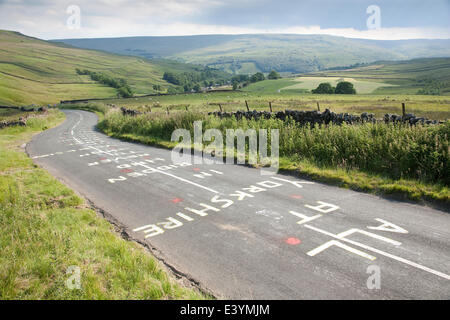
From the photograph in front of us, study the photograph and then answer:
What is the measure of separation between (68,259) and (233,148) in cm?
1259

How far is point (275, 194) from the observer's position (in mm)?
10656

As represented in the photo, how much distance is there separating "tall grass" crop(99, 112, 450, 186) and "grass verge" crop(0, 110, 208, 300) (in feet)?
28.3

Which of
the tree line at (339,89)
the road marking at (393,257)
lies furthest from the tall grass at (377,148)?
the tree line at (339,89)

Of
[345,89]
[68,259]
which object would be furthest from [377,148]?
[345,89]

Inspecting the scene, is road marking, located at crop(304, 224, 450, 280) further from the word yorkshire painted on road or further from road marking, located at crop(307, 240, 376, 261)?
the word yorkshire painted on road

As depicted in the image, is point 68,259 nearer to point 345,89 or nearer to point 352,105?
point 352,105

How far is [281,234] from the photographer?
7.72 meters

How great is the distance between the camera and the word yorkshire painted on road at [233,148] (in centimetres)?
1543

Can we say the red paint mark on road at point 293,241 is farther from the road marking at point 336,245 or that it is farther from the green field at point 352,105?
the green field at point 352,105

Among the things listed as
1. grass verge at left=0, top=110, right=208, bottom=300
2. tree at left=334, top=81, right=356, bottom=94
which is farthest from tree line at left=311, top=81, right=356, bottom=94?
grass verge at left=0, top=110, right=208, bottom=300
